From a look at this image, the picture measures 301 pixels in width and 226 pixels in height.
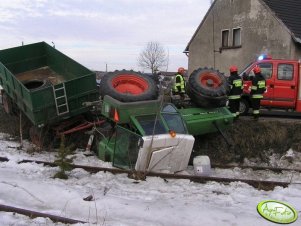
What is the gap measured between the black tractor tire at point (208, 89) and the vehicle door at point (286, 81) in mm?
2654

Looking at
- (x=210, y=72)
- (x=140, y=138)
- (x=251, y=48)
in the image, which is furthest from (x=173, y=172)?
(x=251, y=48)

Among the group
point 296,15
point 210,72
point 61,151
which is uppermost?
point 296,15

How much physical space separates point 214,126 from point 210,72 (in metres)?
1.60

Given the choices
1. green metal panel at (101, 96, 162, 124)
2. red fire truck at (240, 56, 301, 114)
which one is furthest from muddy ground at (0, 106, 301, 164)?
green metal panel at (101, 96, 162, 124)

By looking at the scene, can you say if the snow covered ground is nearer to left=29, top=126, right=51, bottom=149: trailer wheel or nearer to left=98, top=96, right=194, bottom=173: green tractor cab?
left=98, top=96, right=194, bottom=173: green tractor cab

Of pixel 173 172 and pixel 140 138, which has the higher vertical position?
pixel 140 138

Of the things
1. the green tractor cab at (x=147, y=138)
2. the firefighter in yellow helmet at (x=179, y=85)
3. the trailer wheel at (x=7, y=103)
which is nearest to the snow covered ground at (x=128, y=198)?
the green tractor cab at (x=147, y=138)

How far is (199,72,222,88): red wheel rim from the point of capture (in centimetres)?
1104

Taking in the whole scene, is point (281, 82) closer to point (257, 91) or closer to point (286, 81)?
point (286, 81)

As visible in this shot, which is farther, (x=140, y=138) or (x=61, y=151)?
(x=140, y=138)

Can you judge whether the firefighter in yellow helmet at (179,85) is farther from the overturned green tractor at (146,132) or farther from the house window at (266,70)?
the overturned green tractor at (146,132)

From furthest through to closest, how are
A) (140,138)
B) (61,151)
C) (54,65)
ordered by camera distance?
(54,65)
(140,138)
(61,151)

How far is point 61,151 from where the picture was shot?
779cm

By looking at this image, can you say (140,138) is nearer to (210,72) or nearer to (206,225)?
(206,225)
